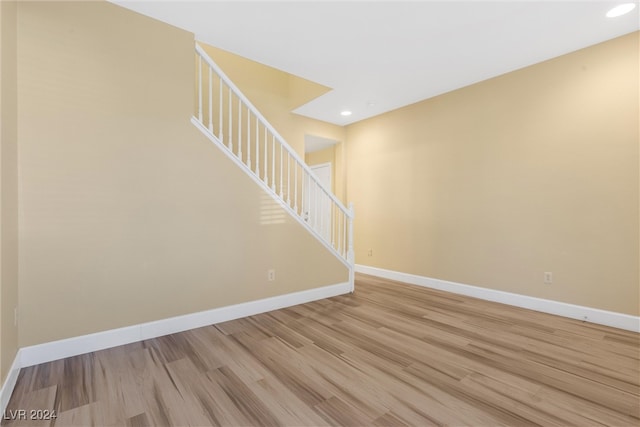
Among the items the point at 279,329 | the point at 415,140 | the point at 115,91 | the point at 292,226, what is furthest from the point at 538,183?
the point at 115,91

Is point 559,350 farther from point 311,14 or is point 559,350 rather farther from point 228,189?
point 311,14

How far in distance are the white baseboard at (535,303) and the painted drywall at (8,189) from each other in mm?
4276

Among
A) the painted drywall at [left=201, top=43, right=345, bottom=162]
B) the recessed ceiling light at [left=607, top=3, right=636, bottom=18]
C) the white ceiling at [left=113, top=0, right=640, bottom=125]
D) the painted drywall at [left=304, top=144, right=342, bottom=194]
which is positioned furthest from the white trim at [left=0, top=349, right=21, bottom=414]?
the recessed ceiling light at [left=607, top=3, right=636, bottom=18]

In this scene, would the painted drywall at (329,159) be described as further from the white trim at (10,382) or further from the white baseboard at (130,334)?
the white trim at (10,382)

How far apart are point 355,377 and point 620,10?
11.9 feet

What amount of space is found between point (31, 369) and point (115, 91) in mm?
2163

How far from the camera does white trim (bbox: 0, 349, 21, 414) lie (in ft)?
5.09

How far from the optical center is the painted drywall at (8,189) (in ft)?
5.38

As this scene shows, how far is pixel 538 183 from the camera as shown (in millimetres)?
3189

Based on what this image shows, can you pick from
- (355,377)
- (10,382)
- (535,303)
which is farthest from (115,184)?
(535,303)

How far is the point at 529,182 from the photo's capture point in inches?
128

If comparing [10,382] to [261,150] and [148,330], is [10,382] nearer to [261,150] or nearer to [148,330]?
[148,330]

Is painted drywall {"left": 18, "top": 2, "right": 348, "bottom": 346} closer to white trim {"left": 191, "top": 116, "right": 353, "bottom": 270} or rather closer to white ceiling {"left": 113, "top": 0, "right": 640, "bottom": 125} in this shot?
white trim {"left": 191, "top": 116, "right": 353, "bottom": 270}

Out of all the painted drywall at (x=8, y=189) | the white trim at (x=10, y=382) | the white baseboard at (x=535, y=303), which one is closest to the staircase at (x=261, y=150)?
the white baseboard at (x=535, y=303)
